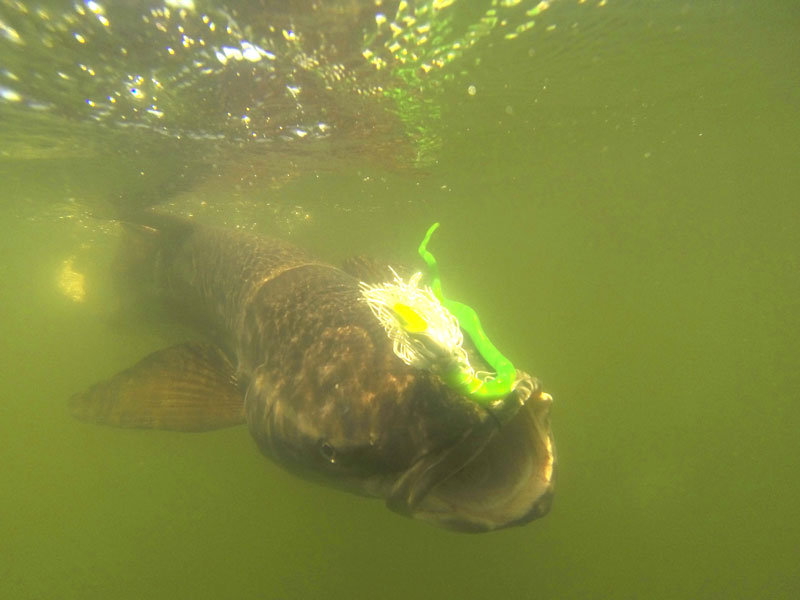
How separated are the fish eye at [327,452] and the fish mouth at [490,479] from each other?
0.60 metres

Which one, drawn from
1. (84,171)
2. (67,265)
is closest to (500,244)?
(67,265)

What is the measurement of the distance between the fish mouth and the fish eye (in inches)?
23.6

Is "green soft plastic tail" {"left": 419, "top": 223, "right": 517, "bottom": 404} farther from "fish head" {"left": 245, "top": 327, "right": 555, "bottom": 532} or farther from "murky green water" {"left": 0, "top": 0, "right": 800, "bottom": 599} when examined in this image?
"murky green water" {"left": 0, "top": 0, "right": 800, "bottom": 599}

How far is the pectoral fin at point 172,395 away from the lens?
4.91m

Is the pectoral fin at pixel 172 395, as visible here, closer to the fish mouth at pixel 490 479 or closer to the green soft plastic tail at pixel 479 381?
the fish mouth at pixel 490 479

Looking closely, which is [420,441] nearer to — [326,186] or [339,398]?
[339,398]

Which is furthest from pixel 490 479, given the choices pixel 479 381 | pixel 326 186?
pixel 326 186

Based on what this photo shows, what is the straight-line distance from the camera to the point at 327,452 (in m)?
3.44

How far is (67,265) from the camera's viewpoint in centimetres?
4059

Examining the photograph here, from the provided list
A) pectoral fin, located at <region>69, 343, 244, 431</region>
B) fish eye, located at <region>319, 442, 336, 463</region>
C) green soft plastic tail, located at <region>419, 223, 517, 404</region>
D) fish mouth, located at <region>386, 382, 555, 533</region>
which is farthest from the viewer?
pectoral fin, located at <region>69, 343, 244, 431</region>

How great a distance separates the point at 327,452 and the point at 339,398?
42 centimetres

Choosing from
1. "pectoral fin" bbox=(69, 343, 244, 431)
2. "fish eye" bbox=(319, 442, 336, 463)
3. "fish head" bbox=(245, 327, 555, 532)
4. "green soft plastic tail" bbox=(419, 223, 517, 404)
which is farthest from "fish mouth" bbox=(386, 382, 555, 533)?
"pectoral fin" bbox=(69, 343, 244, 431)

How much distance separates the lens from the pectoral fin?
491 centimetres

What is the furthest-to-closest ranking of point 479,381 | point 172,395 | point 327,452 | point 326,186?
point 326,186 < point 172,395 < point 327,452 < point 479,381
